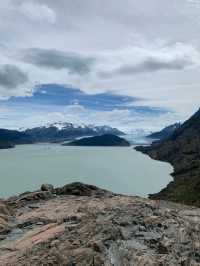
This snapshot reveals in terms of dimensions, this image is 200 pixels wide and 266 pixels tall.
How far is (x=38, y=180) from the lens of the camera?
16438 centimetres

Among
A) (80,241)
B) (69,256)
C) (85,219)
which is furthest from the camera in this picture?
(85,219)

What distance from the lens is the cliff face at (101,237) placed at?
573 inches

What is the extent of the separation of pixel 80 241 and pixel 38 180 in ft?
499

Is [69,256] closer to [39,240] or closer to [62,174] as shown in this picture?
[39,240]

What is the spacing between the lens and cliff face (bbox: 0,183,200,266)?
1455cm

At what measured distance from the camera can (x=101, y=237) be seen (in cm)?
1556

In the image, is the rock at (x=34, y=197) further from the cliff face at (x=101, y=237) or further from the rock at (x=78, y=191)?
the cliff face at (x=101, y=237)

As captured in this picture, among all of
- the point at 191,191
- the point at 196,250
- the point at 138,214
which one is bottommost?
the point at 191,191

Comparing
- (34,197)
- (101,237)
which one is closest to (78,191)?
(34,197)

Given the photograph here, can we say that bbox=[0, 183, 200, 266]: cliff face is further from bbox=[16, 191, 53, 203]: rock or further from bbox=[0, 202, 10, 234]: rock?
bbox=[16, 191, 53, 203]: rock

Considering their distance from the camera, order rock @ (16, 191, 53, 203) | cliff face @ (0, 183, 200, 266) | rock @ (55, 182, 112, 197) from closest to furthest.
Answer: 1. cliff face @ (0, 183, 200, 266)
2. rock @ (16, 191, 53, 203)
3. rock @ (55, 182, 112, 197)

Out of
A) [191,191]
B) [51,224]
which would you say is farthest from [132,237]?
[191,191]

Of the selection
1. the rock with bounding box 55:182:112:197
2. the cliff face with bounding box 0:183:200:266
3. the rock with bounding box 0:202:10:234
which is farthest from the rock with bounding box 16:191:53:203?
the cliff face with bounding box 0:183:200:266

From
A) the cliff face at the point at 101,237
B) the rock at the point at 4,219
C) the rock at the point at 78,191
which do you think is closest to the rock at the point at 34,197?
the rock at the point at 78,191
